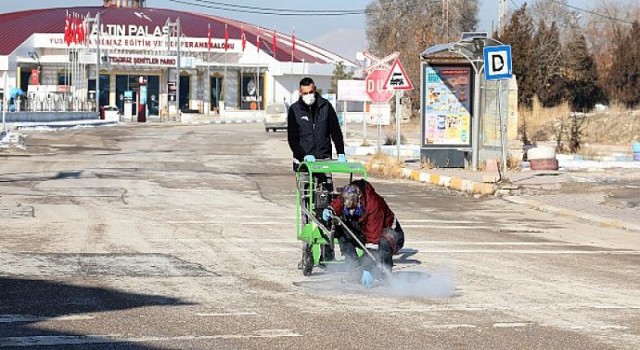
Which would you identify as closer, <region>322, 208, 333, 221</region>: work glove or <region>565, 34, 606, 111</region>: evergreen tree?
<region>322, 208, 333, 221</region>: work glove

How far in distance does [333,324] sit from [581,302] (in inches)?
96.2

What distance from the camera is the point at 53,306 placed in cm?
877

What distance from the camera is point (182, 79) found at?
319 ft

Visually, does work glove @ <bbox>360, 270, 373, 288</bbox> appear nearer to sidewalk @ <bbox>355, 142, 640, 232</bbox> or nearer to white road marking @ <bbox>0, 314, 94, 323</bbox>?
white road marking @ <bbox>0, 314, 94, 323</bbox>

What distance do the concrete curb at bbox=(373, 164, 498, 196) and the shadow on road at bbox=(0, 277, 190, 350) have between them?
43.6ft

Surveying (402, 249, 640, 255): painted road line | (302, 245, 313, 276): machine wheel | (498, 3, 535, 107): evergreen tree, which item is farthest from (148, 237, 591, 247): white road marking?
(498, 3, 535, 107): evergreen tree

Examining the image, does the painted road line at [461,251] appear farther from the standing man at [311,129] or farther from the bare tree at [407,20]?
the bare tree at [407,20]

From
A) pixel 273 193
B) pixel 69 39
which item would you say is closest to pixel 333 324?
pixel 273 193

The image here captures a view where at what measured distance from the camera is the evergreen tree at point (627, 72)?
5409 centimetres

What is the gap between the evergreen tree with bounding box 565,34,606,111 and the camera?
5800 centimetres

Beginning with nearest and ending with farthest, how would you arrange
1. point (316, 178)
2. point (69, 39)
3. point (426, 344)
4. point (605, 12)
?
1. point (426, 344)
2. point (316, 178)
3. point (69, 39)
4. point (605, 12)

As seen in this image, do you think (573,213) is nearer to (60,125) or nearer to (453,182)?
(453,182)

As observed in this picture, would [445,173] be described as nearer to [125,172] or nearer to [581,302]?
[125,172]

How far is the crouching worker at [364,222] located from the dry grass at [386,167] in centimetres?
1638
